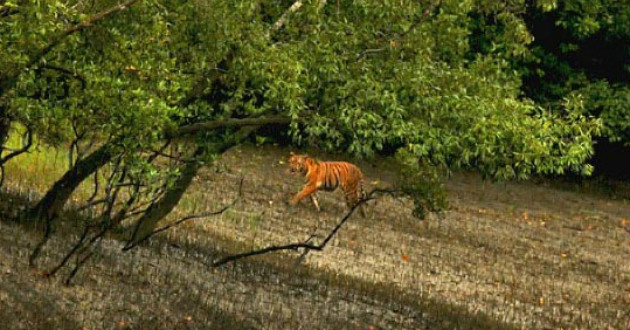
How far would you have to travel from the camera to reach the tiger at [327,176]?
24.7 metres

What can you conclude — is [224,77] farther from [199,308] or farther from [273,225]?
[273,225]

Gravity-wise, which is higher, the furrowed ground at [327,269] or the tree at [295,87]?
the tree at [295,87]

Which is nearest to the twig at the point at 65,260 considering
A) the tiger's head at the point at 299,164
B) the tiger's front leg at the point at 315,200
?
the tiger's head at the point at 299,164

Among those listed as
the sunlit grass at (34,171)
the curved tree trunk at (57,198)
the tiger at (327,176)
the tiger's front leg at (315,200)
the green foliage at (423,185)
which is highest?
the green foliage at (423,185)

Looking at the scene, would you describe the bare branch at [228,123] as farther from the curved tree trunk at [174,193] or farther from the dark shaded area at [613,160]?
the dark shaded area at [613,160]

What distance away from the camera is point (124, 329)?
41.0ft

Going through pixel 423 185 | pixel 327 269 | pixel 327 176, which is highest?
pixel 423 185

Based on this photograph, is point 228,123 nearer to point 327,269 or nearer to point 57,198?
point 57,198

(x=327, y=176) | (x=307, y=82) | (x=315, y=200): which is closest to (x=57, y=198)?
(x=307, y=82)

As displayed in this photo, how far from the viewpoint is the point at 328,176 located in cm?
2470

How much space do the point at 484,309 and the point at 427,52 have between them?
4.44m

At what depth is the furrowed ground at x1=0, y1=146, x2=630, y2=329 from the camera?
13586 millimetres

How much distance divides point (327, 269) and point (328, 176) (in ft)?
20.2

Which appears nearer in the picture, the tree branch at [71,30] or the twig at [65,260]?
the tree branch at [71,30]
